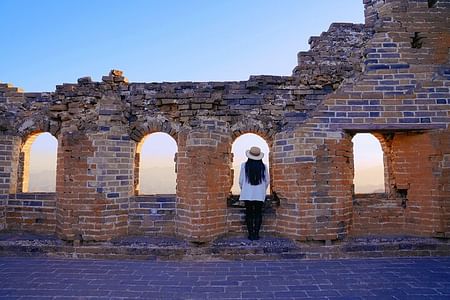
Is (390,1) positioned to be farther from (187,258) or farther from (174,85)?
(187,258)

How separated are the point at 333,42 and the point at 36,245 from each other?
24.1 feet

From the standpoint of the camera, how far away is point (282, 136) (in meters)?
5.84

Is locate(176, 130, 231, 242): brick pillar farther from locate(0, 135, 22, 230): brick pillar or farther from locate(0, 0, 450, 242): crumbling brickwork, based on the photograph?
locate(0, 135, 22, 230): brick pillar

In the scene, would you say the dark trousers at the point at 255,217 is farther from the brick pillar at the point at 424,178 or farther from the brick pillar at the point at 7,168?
the brick pillar at the point at 7,168

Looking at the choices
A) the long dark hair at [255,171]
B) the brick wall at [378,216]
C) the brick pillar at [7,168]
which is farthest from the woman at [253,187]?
the brick pillar at [7,168]

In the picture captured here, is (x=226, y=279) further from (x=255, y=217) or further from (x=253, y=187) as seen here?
(x=253, y=187)

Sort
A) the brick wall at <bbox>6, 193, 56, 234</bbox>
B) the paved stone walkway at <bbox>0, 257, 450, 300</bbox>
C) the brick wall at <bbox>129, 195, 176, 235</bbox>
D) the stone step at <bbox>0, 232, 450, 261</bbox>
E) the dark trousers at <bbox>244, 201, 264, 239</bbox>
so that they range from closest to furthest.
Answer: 1. the paved stone walkway at <bbox>0, 257, 450, 300</bbox>
2. the stone step at <bbox>0, 232, 450, 261</bbox>
3. the dark trousers at <bbox>244, 201, 264, 239</bbox>
4. the brick wall at <bbox>129, 195, 176, 235</bbox>
5. the brick wall at <bbox>6, 193, 56, 234</bbox>

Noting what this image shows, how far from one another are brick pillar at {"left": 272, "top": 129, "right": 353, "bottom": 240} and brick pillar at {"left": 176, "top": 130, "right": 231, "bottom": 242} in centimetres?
119

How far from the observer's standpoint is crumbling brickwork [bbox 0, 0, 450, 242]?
18.2ft

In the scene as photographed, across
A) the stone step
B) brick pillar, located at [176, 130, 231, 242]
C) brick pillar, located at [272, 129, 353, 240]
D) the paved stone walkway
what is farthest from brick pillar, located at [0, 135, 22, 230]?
brick pillar, located at [272, 129, 353, 240]

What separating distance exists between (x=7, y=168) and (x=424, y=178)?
8.58m

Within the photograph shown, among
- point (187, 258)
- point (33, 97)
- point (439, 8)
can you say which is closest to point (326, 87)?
point (439, 8)

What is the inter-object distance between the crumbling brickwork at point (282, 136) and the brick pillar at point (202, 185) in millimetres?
20

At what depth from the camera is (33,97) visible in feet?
20.9
